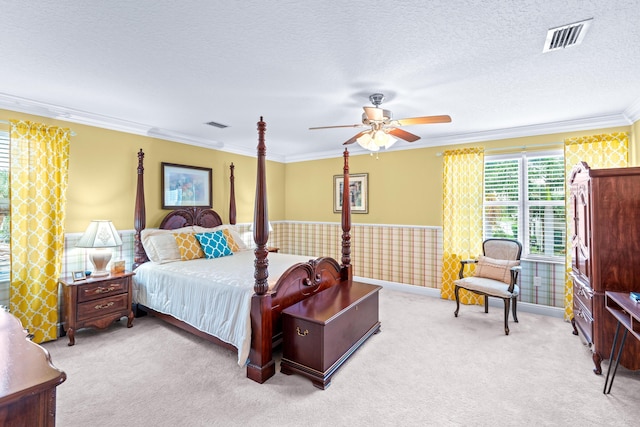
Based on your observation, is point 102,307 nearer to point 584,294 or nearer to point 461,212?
point 461,212

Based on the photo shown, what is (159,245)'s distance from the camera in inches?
148

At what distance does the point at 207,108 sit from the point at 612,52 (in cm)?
350

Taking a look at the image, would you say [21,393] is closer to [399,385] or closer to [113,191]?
[399,385]

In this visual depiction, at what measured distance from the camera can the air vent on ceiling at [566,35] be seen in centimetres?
179

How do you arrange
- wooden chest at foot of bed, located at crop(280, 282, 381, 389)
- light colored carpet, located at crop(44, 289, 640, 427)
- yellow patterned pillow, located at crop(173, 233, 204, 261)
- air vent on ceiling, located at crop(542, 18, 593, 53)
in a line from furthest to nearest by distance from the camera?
1. yellow patterned pillow, located at crop(173, 233, 204, 261)
2. wooden chest at foot of bed, located at crop(280, 282, 381, 389)
3. light colored carpet, located at crop(44, 289, 640, 427)
4. air vent on ceiling, located at crop(542, 18, 593, 53)

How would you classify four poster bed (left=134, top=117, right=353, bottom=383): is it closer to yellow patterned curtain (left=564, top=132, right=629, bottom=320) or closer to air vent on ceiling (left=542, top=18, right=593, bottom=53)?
air vent on ceiling (left=542, top=18, right=593, bottom=53)

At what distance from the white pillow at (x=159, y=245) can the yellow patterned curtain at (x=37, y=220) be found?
2.71ft

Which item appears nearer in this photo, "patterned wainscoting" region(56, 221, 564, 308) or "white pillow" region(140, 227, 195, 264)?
"white pillow" region(140, 227, 195, 264)

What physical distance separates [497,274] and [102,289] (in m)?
4.62

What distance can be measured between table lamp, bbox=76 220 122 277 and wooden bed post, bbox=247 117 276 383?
6.59 feet

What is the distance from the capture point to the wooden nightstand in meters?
3.10

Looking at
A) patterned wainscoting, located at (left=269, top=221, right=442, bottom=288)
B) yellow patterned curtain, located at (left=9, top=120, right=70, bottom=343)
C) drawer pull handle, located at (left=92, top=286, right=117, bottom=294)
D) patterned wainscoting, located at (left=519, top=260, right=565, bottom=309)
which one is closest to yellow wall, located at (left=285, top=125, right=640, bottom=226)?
patterned wainscoting, located at (left=269, top=221, right=442, bottom=288)

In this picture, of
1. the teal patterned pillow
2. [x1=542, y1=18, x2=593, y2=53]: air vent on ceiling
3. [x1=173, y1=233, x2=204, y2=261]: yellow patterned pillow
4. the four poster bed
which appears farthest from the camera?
the teal patterned pillow

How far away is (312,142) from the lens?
5.00 metres
